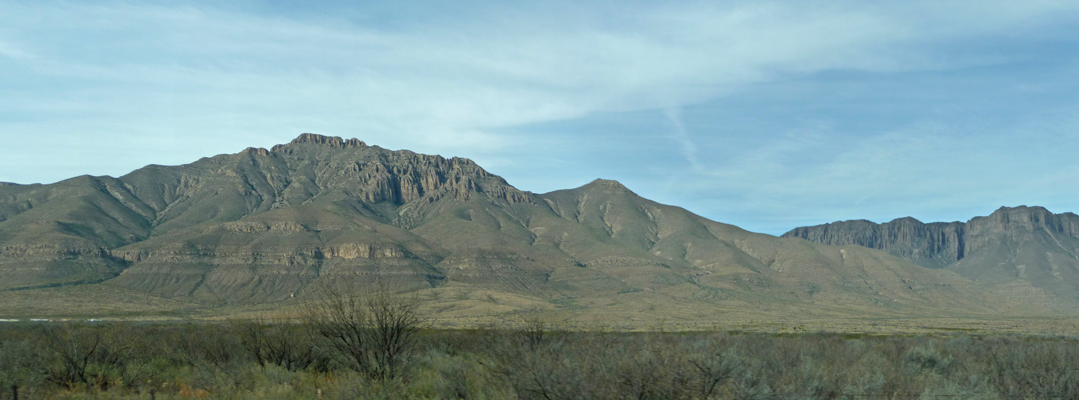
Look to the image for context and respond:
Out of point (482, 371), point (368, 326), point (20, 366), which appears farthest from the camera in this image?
point (368, 326)

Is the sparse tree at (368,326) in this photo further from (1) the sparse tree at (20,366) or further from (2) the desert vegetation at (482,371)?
(1) the sparse tree at (20,366)

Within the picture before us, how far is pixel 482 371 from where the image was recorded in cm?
1894

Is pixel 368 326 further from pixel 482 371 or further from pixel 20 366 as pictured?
pixel 20 366

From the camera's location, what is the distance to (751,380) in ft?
48.3

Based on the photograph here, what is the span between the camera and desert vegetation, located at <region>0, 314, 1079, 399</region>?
1438 centimetres

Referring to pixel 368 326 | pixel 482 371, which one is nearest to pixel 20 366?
pixel 368 326

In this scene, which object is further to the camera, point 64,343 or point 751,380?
Answer: point 64,343

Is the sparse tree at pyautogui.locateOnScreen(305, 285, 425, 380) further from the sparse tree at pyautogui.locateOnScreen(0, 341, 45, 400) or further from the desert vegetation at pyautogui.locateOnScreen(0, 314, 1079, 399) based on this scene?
the sparse tree at pyautogui.locateOnScreen(0, 341, 45, 400)

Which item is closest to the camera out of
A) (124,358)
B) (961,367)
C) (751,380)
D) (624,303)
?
(751,380)

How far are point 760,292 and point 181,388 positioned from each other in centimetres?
18077

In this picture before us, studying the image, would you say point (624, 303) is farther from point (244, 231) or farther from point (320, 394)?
point (320, 394)

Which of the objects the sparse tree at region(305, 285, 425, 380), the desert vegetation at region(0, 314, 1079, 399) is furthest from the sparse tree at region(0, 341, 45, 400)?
the sparse tree at region(305, 285, 425, 380)

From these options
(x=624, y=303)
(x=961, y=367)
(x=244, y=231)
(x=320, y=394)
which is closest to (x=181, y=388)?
(x=320, y=394)

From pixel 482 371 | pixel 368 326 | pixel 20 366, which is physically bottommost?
pixel 20 366
